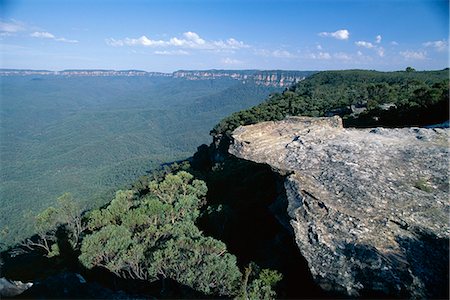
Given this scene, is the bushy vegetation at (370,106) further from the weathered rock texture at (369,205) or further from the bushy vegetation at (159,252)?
the bushy vegetation at (159,252)

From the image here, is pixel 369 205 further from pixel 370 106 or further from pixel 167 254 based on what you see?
pixel 370 106

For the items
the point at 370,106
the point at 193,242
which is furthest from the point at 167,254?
the point at 370,106

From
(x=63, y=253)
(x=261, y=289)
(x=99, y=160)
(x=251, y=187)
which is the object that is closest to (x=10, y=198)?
(x=99, y=160)

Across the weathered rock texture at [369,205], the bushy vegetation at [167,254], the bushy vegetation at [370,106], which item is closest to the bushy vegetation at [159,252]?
the bushy vegetation at [167,254]

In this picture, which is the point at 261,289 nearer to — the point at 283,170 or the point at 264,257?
the point at 264,257

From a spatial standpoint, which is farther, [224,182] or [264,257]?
[224,182]

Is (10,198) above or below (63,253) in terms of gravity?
below
